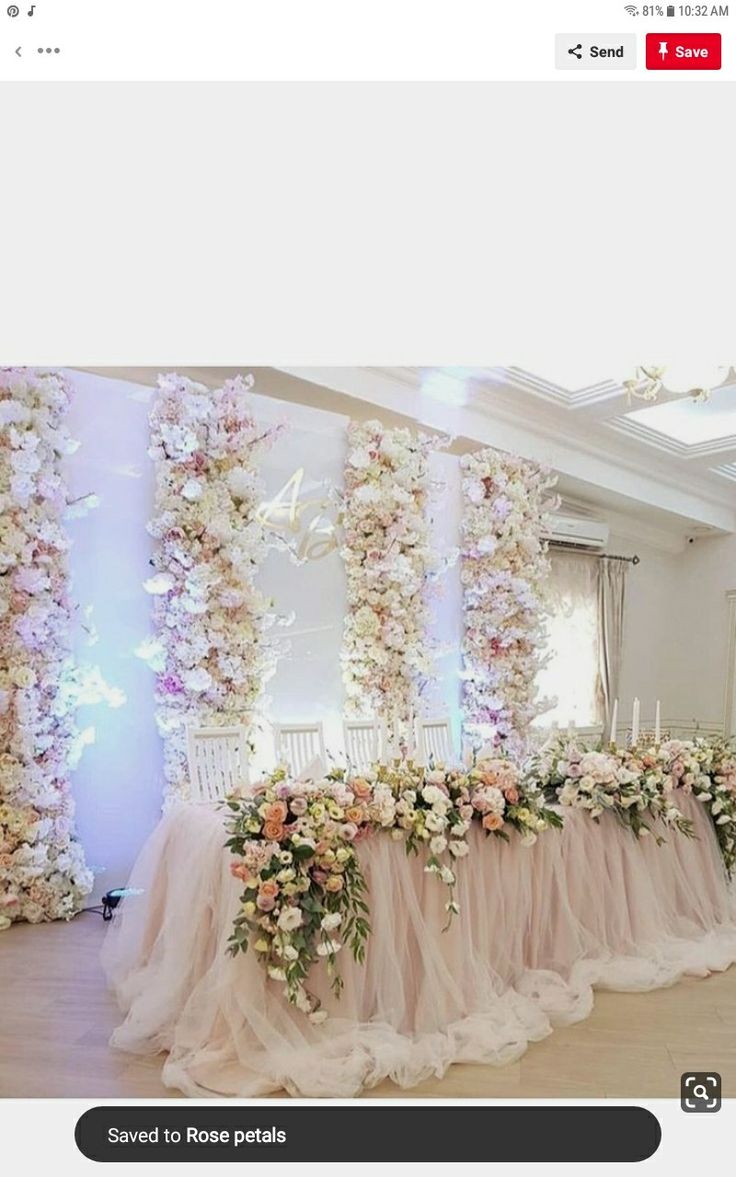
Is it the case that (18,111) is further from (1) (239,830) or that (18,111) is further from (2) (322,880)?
(2) (322,880)

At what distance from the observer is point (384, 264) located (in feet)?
4.63

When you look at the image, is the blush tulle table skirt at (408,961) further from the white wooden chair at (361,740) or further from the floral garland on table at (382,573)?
the floral garland on table at (382,573)

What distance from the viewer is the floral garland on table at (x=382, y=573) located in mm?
4906

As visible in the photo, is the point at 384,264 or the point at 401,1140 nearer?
the point at 401,1140

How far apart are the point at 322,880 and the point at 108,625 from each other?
91.3 inches

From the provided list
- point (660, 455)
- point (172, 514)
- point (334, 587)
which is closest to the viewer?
point (172, 514)

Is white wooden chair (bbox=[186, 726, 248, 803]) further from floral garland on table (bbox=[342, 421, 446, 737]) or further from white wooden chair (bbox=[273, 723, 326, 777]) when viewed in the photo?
floral garland on table (bbox=[342, 421, 446, 737])

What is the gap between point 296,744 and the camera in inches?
163

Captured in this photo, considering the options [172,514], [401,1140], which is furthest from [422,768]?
[172,514]

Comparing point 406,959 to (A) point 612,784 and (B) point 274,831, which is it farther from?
(A) point 612,784

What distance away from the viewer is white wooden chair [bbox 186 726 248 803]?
3.63 meters

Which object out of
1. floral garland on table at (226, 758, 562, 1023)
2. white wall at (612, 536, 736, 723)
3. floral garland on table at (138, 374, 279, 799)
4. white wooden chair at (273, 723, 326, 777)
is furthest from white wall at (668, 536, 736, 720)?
floral garland on table at (226, 758, 562, 1023)
